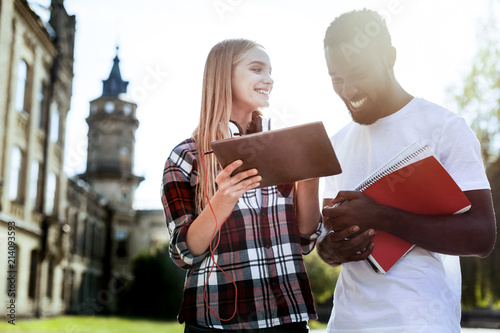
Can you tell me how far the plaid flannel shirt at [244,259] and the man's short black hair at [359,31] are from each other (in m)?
0.70

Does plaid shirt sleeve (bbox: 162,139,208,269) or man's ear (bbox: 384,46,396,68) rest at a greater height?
man's ear (bbox: 384,46,396,68)

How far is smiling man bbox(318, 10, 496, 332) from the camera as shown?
1.96 metres

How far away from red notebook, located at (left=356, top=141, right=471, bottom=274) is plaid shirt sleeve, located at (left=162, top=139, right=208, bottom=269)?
2.37 ft

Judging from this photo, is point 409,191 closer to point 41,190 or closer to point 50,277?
point 41,190

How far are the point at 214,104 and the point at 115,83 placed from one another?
1978 inches

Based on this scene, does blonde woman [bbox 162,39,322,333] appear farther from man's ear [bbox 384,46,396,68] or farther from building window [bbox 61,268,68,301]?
building window [bbox 61,268,68,301]

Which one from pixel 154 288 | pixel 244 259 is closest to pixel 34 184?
pixel 154 288

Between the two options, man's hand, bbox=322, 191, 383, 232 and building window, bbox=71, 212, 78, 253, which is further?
building window, bbox=71, 212, 78, 253

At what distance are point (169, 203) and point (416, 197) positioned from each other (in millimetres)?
1012

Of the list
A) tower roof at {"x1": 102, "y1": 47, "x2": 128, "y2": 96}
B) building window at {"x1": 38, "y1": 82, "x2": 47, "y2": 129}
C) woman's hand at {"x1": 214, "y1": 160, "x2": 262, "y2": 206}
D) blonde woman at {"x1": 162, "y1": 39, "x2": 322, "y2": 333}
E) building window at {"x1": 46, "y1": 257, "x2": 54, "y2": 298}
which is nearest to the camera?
woman's hand at {"x1": 214, "y1": 160, "x2": 262, "y2": 206}

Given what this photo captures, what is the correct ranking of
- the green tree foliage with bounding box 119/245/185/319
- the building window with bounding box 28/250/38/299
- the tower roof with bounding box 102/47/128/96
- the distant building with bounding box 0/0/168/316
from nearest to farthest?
the distant building with bounding box 0/0/168/316 → the building window with bounding box 28/250/38/299 → the green tree foliage with bounding box 119/245/185/319 → the tower roof with bounding box 102/47/128/96

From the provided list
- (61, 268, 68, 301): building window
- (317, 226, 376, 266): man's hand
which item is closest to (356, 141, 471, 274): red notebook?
(317, 226, 376, 266): man's hand

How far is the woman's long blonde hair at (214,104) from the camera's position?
2.33 meters

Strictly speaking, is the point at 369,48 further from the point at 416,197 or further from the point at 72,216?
the point at 72,216
